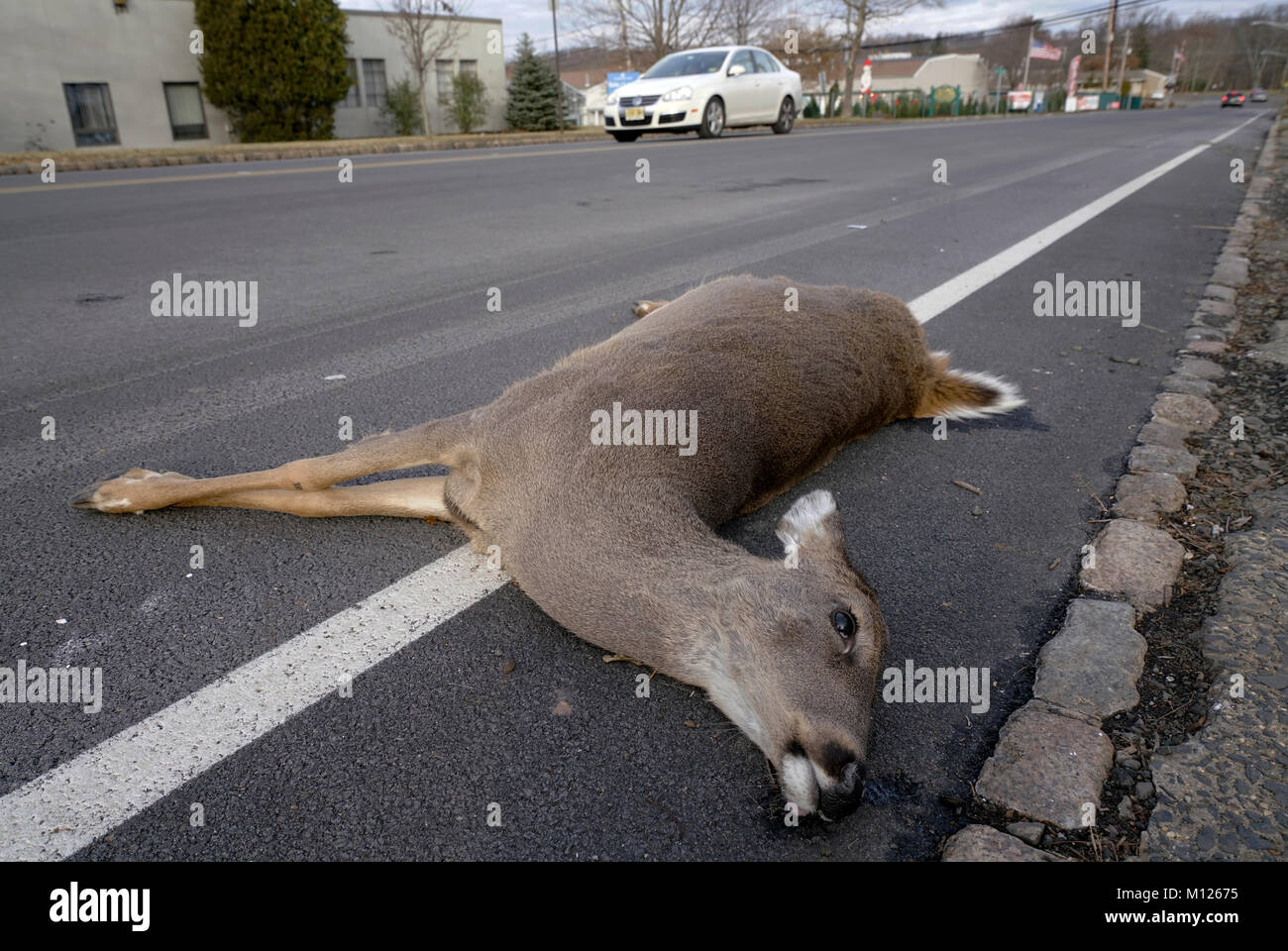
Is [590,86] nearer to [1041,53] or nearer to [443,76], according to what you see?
[1041,53]

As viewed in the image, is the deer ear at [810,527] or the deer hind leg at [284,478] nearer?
the deer ear at [810,527]

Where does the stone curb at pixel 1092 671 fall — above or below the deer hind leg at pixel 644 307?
below

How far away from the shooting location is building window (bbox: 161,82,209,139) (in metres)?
31.2

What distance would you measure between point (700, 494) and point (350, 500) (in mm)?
1444

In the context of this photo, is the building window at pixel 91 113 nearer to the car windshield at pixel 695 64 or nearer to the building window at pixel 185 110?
the building window at pixel 185 110

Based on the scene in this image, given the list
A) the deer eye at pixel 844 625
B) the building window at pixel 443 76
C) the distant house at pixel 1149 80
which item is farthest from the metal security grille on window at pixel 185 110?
the distant house at pixel 1149 80

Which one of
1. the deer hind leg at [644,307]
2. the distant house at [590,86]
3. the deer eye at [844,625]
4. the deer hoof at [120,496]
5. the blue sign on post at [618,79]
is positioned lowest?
the deer hoof at [120,496]

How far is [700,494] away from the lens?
3076 mm

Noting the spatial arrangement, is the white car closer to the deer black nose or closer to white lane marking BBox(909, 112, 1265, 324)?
white lane marking BBox(909, 112, 1265, 324)

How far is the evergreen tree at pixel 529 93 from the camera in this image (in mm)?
40688

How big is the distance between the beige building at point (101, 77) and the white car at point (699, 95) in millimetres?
17126

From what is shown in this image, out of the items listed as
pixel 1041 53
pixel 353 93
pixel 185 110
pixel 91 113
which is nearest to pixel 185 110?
pixel 185 110

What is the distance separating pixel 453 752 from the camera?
7.81ft

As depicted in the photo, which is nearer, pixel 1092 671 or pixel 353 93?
pixel 1092 671
